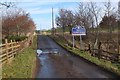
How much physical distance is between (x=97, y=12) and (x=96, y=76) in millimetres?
26683

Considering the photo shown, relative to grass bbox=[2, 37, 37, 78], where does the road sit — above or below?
below

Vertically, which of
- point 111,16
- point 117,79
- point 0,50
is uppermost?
point 111,16

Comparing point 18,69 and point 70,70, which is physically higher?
point 18,69

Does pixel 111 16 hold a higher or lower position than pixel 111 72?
higher

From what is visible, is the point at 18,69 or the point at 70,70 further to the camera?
the point at 70,70

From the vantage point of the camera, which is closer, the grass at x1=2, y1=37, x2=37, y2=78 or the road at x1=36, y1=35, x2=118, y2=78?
the grass at x1=2, y1=37, x2=37, y2=78

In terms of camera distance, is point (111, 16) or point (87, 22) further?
point (87, 22)

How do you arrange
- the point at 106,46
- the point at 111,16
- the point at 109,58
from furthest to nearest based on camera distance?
the point at 111,16
the point at 106,46
the point at 109,58

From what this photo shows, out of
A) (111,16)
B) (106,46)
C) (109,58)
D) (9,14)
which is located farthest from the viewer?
(9,14)

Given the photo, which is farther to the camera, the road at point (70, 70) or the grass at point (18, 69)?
the road at point (70, 70)

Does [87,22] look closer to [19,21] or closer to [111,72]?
[19,21]

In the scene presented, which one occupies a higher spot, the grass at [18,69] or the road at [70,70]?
the grass at [18,69]

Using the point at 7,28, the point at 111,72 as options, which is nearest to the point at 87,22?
the point at 7,28

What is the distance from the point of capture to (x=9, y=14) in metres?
55.2
